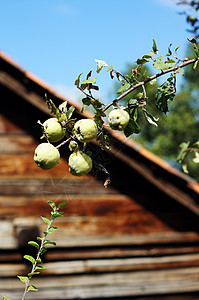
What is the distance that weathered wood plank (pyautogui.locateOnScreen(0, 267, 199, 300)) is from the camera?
13.2 feet

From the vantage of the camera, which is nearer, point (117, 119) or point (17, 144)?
point (117, 119)

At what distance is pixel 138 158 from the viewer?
3873mm

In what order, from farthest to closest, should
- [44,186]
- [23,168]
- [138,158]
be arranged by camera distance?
[44,186]
[23,168]
[138,158]

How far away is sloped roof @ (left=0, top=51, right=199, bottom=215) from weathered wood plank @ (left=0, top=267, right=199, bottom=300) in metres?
0.91

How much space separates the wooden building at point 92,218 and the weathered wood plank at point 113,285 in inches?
0.4

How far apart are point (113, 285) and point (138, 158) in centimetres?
151

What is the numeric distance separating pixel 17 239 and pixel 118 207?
3.78 feet

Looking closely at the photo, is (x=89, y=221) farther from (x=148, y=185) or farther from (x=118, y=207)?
(x=148, y=185)

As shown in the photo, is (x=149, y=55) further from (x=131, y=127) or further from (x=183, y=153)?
(x=183, y=153)

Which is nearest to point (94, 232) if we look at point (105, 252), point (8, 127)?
point (105, 252)

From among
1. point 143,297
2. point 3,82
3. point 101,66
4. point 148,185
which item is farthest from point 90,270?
point 101,66

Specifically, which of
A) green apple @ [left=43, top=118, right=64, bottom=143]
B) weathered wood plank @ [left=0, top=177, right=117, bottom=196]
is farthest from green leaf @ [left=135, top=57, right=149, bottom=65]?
weathered wood plank @ [left=0, top=177, right=117, bottom=196]

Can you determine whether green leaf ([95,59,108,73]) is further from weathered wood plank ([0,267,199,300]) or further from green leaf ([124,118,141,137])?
weathered wood plank ([0,267,199,300])

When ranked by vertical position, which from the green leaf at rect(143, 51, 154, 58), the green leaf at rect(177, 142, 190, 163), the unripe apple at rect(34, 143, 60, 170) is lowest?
the unripe apple at rect(34, 143, 60, 170)
